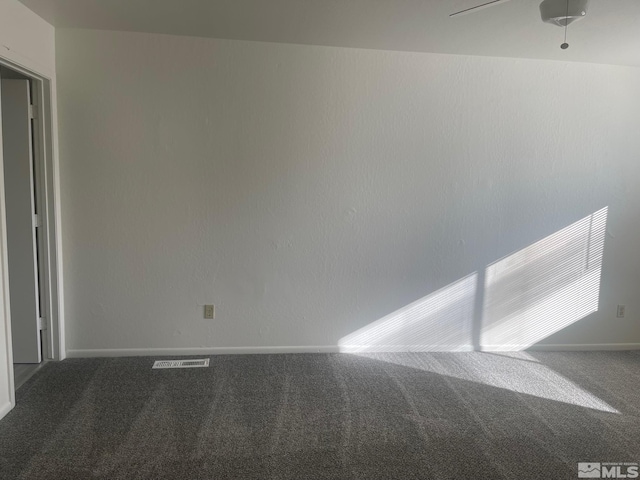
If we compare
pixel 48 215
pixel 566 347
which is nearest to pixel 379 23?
pixel 48 215

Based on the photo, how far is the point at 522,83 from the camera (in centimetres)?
351

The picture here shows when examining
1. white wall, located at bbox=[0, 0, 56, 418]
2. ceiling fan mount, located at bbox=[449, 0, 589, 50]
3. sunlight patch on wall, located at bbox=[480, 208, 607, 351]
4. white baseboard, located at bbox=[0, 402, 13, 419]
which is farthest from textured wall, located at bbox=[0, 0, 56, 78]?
sunlight patch on wall, located at bbox=[480, 208, 607, 351]

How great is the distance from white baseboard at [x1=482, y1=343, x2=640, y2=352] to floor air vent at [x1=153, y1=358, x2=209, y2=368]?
2247mm

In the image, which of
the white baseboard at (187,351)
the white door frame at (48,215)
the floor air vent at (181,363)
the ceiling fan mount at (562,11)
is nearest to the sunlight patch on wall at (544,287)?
the white baseboard at (187,351)

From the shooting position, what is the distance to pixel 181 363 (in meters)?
3.31

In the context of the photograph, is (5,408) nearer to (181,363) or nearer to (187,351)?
(181,363)

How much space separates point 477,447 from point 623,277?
2.39 metres

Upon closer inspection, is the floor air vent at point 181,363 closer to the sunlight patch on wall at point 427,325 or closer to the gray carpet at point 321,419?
the gray carpet at point 321,419

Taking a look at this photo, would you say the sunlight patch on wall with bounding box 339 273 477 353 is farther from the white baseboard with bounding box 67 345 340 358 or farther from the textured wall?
the textured wall

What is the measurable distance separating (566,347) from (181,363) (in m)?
3.11

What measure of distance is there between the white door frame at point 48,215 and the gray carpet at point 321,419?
248 millimetres

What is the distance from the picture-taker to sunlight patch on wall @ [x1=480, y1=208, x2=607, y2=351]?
12.2 ft

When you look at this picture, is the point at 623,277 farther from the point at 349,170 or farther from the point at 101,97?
the point at 101,97

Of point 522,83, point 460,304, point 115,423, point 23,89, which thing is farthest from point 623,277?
point 23,89
